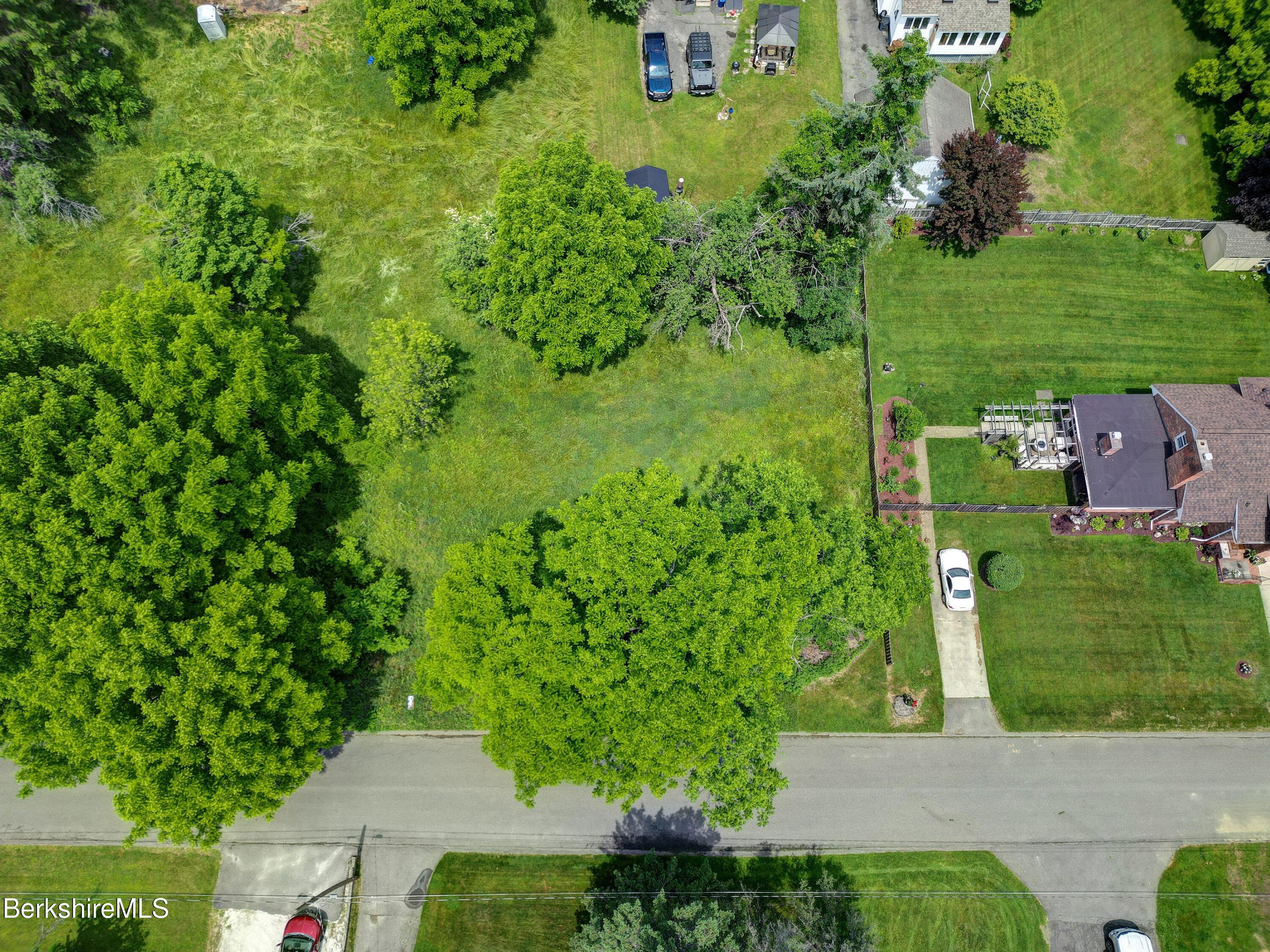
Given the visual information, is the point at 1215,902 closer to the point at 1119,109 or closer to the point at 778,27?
the point at 1119,109

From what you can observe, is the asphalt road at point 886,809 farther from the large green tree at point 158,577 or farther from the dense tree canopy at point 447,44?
the dense tree canopy at point 447,44

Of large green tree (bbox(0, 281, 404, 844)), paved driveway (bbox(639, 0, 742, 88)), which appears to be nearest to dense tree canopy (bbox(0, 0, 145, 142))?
large green tree (bbox(0, 281, 404, 844))

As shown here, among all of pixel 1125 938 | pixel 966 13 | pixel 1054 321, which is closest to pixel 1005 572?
pixel 1054 321

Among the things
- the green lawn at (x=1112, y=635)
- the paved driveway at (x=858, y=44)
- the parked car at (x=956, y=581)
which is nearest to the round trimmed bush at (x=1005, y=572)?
the parked car at (x=956, y=581)

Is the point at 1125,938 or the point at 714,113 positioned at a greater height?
the point at 714,113

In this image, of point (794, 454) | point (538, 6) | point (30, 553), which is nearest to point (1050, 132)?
point (794, 454)

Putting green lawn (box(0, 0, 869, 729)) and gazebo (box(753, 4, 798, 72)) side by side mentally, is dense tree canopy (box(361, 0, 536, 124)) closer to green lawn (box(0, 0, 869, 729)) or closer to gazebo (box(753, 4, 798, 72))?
green lawn (box(0, 0, 869, 729))
